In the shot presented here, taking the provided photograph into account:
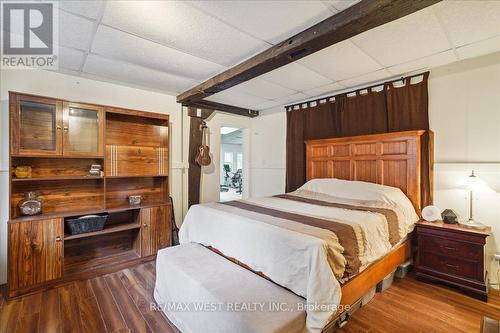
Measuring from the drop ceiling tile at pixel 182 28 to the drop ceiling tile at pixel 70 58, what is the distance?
81 cm

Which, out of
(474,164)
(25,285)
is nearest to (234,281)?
(25,285)

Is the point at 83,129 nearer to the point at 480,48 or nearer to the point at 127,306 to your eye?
the point at 127,306

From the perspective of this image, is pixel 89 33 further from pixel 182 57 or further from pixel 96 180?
pixel 96 180

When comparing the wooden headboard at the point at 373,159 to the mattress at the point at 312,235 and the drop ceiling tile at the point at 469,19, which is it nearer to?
the mattress at the point at 312,235

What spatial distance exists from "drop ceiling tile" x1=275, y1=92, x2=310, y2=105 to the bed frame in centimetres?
80

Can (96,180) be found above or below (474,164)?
below

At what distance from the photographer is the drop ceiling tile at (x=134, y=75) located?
2.62 m

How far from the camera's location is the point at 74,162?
9.58 ft

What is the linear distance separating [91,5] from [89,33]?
17.6 inches

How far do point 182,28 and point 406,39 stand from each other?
6.84ft

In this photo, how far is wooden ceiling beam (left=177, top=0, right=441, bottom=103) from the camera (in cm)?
157

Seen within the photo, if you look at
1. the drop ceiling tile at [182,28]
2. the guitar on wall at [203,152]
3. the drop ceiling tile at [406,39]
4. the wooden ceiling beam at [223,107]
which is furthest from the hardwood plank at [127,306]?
the drop ceiling tile at [406,39]

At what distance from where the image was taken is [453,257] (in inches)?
93.3

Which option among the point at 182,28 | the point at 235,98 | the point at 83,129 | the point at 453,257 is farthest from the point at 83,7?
the point at 453,257
